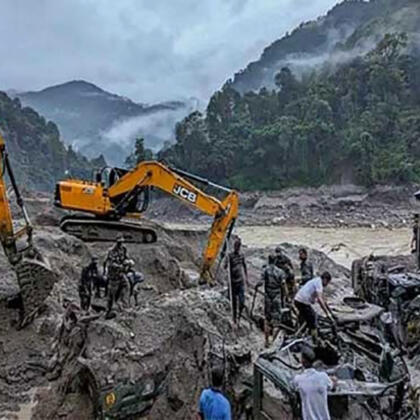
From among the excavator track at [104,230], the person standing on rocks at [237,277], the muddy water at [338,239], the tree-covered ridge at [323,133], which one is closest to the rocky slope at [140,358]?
the person standing on rocks at [237,277]

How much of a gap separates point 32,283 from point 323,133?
1991 inches

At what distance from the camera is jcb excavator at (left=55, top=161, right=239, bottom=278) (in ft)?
46.3

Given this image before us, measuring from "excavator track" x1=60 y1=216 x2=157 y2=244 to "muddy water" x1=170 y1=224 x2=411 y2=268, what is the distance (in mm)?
13456

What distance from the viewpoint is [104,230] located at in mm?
16266

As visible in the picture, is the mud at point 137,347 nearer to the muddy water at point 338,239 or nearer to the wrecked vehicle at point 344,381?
the wrecked vehicle at point 344,381

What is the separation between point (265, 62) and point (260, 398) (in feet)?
391

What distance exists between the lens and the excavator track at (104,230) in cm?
1623

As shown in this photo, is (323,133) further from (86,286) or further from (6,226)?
(6,226)

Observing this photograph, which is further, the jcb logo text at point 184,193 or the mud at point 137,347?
the jcb logo text at point 184,193

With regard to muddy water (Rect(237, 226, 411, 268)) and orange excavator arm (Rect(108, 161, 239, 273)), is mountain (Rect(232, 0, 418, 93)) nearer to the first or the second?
muddy water (Rect(237, 226, 411, 268))

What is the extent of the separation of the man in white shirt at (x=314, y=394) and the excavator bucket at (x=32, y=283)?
636 cm

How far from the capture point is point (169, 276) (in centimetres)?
1594

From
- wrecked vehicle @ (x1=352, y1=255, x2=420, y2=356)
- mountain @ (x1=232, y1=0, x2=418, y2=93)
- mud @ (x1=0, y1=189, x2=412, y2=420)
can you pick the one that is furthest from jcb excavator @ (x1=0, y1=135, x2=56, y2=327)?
mountain @ (x1=232, y1=0, x2=418, y2=93)

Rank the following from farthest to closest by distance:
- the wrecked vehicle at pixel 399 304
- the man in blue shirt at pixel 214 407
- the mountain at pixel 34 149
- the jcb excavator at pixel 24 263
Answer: the mountain at pixel 34 149
the jcb excavator at pixel 24 263
the wrecked vehicle at pixel 399 304
the man in blue shirt at pixel 214 407
